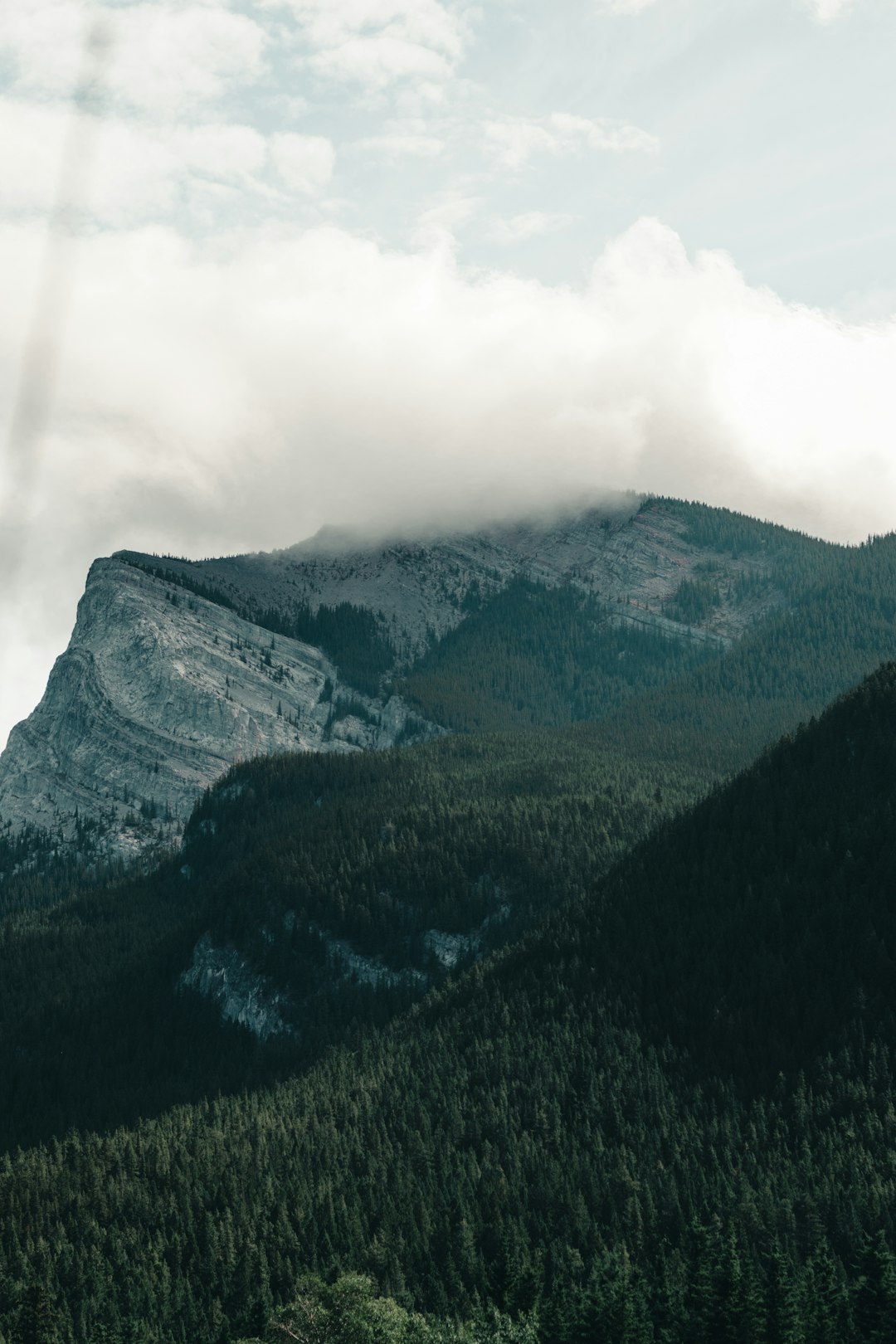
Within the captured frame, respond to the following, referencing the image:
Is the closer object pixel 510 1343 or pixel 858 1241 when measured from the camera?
pixel 510 1343

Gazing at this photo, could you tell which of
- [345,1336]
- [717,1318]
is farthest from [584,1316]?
[345,1336]

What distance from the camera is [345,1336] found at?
156m

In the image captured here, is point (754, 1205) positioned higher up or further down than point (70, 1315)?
higher up

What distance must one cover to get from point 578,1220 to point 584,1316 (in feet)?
101

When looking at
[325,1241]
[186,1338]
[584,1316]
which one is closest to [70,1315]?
[186,1338]

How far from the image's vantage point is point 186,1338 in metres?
187

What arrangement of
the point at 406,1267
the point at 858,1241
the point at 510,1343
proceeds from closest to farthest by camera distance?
the point at 510,1343
the point at 858,1241
the point at 406,1267

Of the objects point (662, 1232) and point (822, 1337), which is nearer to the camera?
point (822, 1337)

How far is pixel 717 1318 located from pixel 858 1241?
89.2 feet

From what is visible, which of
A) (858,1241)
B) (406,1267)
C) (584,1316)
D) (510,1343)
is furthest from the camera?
(406,1267)

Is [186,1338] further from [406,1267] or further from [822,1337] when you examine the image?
[822,1337]

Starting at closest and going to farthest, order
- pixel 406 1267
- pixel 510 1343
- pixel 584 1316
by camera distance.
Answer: pixel 510 1343
pixel 584 1316
pixel 406 1267

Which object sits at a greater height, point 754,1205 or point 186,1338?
point 754,1205

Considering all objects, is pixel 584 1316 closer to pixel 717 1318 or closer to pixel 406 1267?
pixel 717 1318
